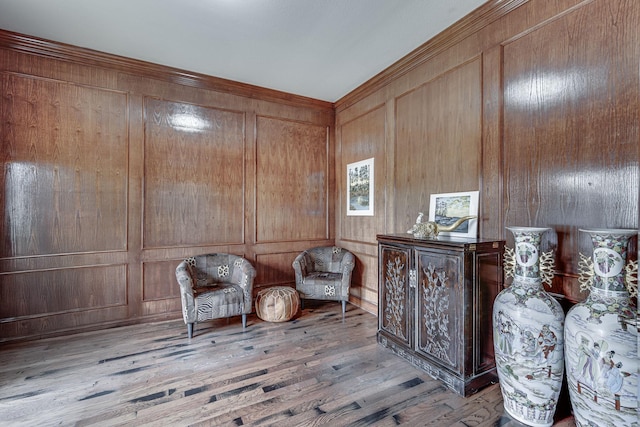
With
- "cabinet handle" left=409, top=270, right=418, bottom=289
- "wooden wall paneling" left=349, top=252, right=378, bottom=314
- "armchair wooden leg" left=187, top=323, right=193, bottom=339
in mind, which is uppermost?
"cabinet handle" left=409, top=270, right=418, bottom=289

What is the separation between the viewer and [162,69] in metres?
3.51

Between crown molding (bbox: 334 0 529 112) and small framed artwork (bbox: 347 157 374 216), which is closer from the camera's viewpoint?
crown molding (bbox: 334 0 529 112)

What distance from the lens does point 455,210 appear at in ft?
9.00

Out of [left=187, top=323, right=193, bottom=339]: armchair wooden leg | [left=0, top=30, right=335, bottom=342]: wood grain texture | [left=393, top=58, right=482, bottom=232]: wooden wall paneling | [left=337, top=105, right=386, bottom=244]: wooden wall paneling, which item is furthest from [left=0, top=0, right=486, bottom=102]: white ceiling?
[left=187, top=323, right=193, bottom=339]: armchair wooden leg

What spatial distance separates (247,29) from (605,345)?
11.7 ft

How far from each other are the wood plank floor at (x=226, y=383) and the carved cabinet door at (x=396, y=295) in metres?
0.24

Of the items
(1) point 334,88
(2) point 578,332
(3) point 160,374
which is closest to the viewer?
(2) point 578,332

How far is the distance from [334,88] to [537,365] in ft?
12.7

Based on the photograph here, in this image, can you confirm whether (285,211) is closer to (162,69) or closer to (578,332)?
(162,69)

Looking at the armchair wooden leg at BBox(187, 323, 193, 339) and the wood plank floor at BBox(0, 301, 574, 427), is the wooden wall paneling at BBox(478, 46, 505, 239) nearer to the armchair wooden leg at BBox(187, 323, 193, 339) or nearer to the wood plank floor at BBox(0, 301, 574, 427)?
the wood plank floor at BBox(0, 301, 574, 427)

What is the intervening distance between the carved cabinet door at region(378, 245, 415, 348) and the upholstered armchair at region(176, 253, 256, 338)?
5.02 ft

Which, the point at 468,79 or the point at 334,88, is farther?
the point at 334,88

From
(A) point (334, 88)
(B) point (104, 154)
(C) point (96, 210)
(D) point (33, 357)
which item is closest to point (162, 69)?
(B) point (104, 154)

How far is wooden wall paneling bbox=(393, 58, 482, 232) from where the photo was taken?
8.64 feet
